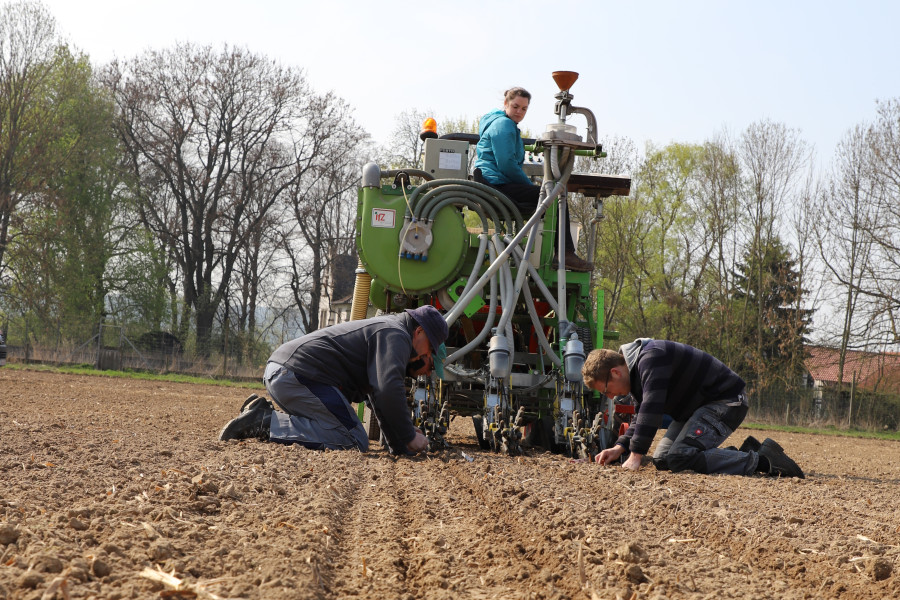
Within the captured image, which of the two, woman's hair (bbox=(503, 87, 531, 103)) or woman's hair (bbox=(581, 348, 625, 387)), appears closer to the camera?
woman's hair (bbox=(581, 348, 625, 387))

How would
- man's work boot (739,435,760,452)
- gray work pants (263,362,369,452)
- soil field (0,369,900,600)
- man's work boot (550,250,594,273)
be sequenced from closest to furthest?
soil field (0,369,900,600)
gray work pants (263,362,369,452)
man's work boot (739,435,760,452)
man's work boot (550,250,594,273)

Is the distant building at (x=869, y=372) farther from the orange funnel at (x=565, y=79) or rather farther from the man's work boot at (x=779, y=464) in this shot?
the man's work boot at (x=779, y=464)

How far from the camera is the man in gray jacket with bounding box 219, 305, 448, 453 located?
5.16 metres

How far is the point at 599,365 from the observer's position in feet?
17.1

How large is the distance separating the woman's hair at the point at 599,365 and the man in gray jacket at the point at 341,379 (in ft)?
3.00

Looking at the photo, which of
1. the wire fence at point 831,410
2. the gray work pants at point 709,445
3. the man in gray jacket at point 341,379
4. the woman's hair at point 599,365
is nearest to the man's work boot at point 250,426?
the man in gray jacket at point 341,379

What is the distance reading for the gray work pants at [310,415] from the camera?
5.36 metres

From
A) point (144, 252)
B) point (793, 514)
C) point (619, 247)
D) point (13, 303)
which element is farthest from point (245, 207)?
point (793, 514)

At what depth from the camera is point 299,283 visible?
38.0 metres

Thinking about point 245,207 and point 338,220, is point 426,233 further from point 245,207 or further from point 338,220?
point 338,220

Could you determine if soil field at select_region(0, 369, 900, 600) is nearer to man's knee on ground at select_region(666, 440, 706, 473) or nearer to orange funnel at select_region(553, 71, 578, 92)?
man's knee on ground at select_region(666, 440, 706, 473)

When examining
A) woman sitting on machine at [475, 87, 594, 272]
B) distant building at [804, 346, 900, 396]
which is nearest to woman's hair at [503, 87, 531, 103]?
woman sitting on machine at [475, 87, 594, 272]

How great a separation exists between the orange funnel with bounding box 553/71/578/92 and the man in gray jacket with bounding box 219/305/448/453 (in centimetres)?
303

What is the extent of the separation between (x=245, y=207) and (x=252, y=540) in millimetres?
33042
